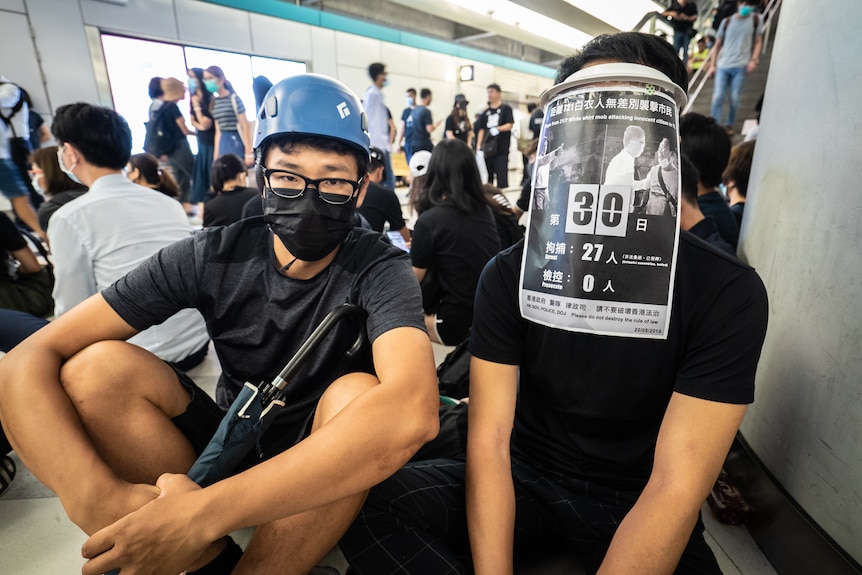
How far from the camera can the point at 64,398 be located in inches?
41.1

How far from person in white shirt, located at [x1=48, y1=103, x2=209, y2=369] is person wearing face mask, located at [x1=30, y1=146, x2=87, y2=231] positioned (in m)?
0.88

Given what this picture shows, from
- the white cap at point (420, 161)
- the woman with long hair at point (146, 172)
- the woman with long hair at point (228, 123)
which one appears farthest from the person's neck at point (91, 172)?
the woman with long hair at point (228, 123)

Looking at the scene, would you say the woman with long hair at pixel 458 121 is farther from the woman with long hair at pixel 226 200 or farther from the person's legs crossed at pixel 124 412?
the person's legs crossed at pixel 124 412

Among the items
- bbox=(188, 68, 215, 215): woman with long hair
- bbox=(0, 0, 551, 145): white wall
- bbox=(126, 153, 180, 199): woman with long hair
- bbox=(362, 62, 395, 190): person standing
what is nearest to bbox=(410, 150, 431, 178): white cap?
bbox=(362, 62, 395, 190): person standing

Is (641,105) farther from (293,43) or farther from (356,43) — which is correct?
(356,43)

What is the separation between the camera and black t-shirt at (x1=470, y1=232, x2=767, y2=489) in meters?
0.85

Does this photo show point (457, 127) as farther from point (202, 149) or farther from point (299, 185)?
point (299, 185)

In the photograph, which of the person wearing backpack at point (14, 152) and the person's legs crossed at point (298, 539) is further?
the person wearing backpack at point (14, 152)

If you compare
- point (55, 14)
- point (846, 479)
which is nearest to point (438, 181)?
point (846, 479)

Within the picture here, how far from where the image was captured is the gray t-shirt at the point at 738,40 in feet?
15.4

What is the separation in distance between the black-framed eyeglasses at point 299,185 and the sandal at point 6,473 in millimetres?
1439

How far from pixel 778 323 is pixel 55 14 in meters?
8.36

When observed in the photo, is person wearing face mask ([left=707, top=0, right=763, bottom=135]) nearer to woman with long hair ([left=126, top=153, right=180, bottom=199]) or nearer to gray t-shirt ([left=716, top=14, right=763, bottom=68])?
gray t-shirt ([left=716, top=14, right=763, bottom=68])

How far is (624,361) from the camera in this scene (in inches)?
37.7
